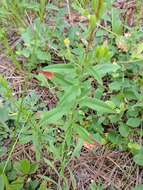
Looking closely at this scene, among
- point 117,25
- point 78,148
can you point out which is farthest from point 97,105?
point 117,25

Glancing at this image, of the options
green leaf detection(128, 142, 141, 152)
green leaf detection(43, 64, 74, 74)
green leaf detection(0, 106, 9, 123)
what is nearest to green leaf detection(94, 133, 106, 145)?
green leaf detection(128, 142, 141, 152)

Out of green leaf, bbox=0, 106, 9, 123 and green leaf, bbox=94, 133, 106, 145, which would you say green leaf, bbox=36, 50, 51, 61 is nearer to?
green leaf, bbox=0, 106, 9, 123

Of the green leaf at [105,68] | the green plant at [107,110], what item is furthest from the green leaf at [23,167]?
the green leaf at [105,68]

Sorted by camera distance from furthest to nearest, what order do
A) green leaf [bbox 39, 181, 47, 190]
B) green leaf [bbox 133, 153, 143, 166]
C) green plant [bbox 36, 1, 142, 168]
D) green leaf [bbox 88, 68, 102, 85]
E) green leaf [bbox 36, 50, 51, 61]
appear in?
green leaf [bbox 36, 50, 51, 61] < green leaf [bbox 133, 153, 143, 166] < green leaf [bbox 39, 181, 47, 190] < green plant [bbox 36, 1, 142, 168] < green leaf [bbox 88, 68, 102, 85]

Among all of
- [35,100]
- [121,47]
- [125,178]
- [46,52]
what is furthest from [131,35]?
[125,178]

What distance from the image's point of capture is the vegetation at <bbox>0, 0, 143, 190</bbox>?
1203mm

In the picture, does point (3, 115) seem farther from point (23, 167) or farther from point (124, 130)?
point (124, 130)

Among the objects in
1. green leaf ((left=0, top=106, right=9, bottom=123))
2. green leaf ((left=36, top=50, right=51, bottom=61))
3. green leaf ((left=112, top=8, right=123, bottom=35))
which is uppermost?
green leaf ((left=112, top=8, right=123, bottom=35))

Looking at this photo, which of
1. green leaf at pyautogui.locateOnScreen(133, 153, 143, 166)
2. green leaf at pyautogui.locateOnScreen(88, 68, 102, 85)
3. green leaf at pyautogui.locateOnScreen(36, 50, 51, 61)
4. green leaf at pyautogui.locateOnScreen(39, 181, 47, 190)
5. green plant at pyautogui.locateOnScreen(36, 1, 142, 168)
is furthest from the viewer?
green leaf at pyautogui.locateOnScreen(36, 50, 51, 61)

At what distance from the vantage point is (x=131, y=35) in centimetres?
171

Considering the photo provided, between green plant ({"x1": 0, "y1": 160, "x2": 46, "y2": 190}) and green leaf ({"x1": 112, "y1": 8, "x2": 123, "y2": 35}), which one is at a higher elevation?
green leaf ({"x1": 112, "y1": 8, "x2": 123, "y2": 35})

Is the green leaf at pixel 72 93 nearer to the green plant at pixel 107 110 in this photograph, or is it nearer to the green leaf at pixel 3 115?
the green plant at pixel 107 110

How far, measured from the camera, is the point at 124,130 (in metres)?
1.53

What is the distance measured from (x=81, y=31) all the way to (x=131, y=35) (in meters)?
0.26
